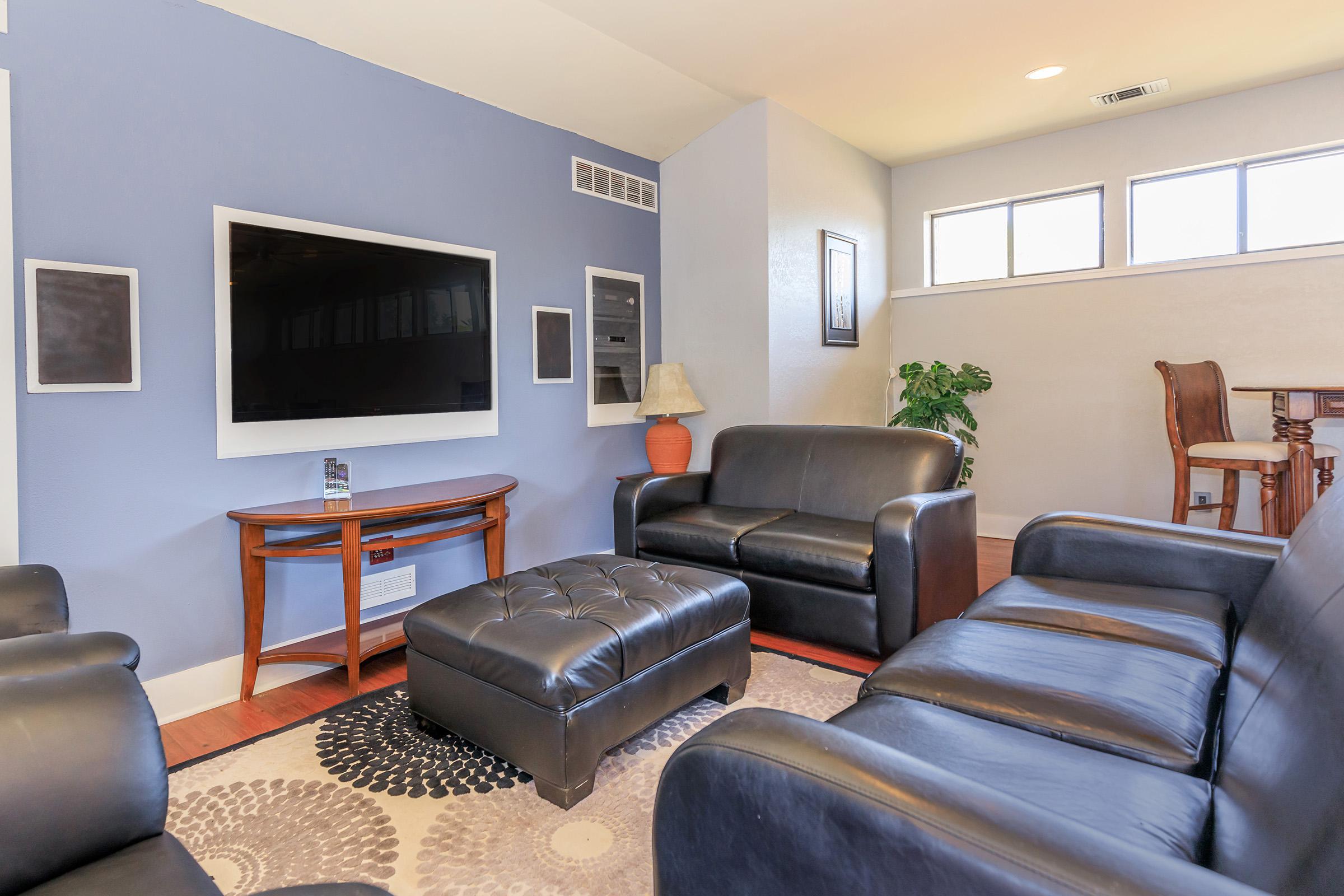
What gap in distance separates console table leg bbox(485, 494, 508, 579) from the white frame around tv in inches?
20.3

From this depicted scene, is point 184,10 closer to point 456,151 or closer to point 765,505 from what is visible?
point 456,151

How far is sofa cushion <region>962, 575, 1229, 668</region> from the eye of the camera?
1.46 m

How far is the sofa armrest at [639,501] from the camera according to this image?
123 inches

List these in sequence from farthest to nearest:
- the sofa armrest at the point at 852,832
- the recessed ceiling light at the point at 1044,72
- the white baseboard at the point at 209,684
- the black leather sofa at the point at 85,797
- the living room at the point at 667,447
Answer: the recessed ceiling light at the point at 1044,72
the white baseboard at the point at 209,684
the living room at the point at 667,447
the black leather sofa at the point at 85,797
the sofa armrest at the point at 852,832

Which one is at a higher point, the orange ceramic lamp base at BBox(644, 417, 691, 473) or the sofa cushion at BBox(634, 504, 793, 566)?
the orange ceramic lamp base at BBox(644, 417, 691, 473)

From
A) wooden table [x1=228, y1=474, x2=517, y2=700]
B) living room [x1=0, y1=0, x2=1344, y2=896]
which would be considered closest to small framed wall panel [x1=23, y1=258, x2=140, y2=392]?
living room [x1=0, y1=0, x2=1344, y2=896]

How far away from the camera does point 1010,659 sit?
1.37 m

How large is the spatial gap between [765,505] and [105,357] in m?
2.62

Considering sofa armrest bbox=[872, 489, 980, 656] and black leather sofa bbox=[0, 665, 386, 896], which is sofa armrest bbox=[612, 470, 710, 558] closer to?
sofa armrest bbox=[872, 489, 980, 656]

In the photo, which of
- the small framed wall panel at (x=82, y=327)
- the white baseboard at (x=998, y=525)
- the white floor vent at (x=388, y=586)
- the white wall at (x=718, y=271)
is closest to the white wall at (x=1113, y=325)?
the white baseboard at (x=998, y=525)

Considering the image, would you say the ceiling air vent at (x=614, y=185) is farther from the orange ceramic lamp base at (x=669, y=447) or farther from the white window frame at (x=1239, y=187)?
the white window frame at (x=1239, y=187)

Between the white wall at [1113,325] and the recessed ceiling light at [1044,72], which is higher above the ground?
the recessed ceiling light at [1044,72]

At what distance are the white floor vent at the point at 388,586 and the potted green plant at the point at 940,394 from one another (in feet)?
11.0

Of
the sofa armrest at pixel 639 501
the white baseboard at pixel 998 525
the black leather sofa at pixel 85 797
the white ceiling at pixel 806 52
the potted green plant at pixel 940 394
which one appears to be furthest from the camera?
the white baseboard at pixel 998 525
